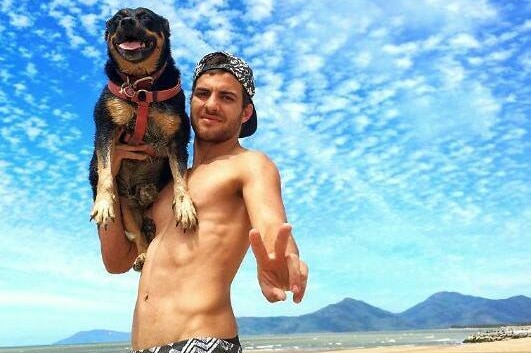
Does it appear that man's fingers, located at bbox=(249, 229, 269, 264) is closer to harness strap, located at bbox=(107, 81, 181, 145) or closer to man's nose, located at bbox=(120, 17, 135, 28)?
harness strap, located at bbox=(107, 81, 181, 145)

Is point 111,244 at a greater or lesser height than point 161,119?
lesser

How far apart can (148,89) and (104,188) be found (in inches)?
31.1

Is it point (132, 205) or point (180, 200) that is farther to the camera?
point (132, 205)

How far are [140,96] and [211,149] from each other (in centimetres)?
73

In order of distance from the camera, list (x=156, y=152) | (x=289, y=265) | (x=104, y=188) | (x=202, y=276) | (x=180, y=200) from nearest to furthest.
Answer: (x=289, y=265), (x=202, y=276), (x=180, y=200), (x=104, y=188), (x=156, y=152)

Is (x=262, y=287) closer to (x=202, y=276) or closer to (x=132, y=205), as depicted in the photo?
(x=202, y=276)

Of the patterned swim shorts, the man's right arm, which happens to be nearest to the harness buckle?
the man's right arm

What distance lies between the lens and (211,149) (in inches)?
160

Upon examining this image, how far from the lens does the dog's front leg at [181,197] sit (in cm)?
364

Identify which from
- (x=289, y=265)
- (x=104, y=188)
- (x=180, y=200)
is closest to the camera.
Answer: (x=289, y=265)

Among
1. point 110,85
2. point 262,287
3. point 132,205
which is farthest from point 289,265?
point 110,85

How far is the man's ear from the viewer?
13.4ft

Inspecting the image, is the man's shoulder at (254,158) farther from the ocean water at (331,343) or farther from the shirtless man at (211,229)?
the ocean water at (331,343)

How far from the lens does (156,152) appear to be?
4531 mm
